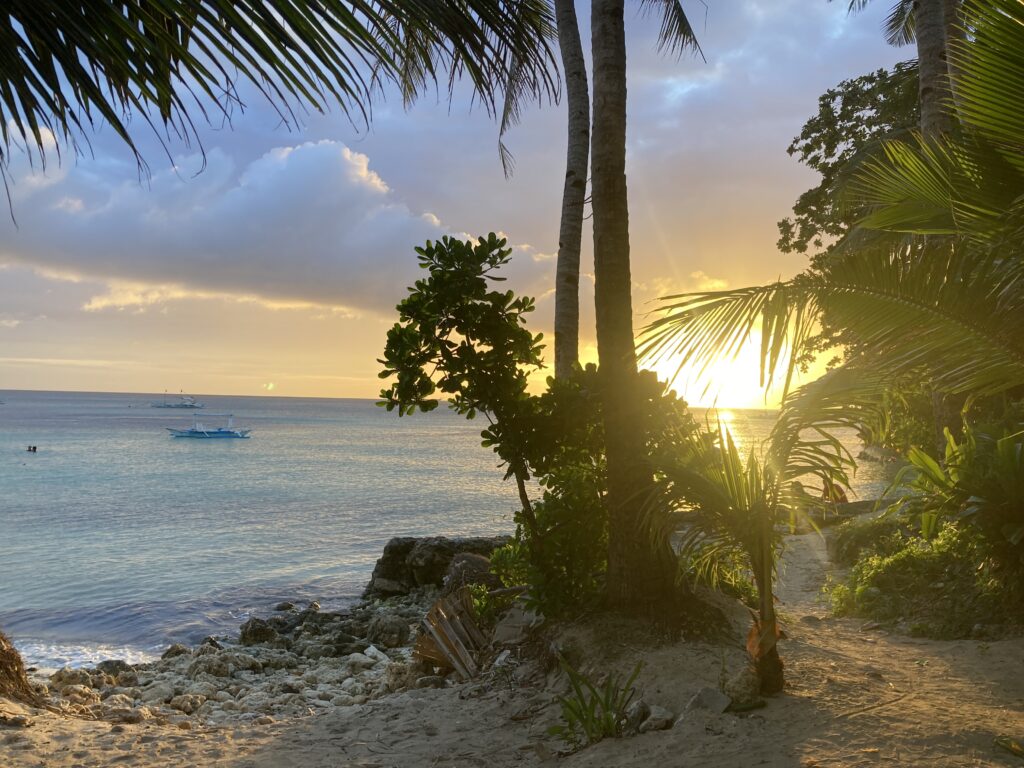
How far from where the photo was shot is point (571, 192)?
981 cm

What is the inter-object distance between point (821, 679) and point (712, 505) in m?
Result: 1.46

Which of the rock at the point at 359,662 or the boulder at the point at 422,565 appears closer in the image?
the rock at the point at 359,662

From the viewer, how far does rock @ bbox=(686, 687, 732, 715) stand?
464 cm

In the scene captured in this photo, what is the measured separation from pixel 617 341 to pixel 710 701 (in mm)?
2881

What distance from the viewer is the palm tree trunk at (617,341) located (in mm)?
6199

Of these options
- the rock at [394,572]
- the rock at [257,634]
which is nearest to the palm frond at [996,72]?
the rock at [257,634]

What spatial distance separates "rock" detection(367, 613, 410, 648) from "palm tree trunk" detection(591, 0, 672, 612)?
4.99 meters

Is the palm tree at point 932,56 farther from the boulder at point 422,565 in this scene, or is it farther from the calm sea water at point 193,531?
the boulder at point 422,565

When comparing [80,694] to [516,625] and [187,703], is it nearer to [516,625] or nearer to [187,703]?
[187,703]

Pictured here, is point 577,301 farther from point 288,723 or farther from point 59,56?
point 59,56

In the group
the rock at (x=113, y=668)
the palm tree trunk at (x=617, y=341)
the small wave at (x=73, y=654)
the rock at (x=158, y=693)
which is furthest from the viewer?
the small wave at (x=73, y=654)

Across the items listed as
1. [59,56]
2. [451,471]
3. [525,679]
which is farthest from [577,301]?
[451,471]

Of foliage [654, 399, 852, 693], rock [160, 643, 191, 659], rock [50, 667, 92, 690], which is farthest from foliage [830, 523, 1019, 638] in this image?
rock [160, 643, 191, 659]

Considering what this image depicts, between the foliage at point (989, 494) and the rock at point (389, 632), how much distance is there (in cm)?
667
